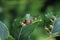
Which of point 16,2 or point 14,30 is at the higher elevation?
point 16,2

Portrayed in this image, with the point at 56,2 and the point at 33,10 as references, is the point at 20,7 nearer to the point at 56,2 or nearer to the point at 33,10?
the point at 33,10

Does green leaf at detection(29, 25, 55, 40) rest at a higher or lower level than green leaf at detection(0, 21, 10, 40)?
higher

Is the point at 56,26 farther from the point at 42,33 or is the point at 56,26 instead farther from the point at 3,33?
the point at 42,33

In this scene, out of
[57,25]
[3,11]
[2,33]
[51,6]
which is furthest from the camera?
[51,6]

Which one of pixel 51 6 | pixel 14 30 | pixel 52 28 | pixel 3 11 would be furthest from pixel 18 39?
pixel 51 6

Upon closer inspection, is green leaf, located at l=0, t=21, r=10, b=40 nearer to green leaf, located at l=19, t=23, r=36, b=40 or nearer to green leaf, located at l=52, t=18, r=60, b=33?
green leaf, located at l=19, t=23, r=36, b=40

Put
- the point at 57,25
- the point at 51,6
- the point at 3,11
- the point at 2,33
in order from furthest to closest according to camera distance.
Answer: the point at 51,6
the point at 3,11
the point at 57,25
the point at 2,33

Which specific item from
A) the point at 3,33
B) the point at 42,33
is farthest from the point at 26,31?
the point at 42,33

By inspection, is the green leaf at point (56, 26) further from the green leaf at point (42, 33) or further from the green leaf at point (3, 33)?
the green leaf at point (3, 33)

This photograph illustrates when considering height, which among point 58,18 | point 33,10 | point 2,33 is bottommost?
point 2,33

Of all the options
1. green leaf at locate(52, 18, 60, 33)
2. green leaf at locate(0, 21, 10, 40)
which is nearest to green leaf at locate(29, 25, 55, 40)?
green leaf at locate(52, 18, 60, 33)

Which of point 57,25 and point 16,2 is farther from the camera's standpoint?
point 16,2
